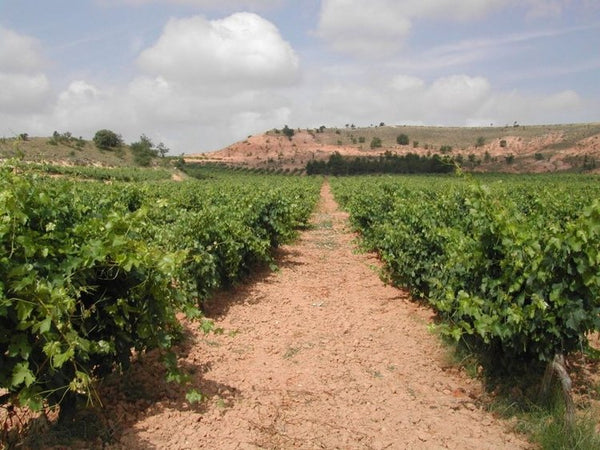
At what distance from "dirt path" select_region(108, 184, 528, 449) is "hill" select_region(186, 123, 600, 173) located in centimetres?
7414

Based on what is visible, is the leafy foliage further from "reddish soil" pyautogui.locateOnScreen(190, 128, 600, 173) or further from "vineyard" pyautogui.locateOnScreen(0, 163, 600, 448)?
"reddish soil" pyautogui.locateOnScreen(190, 128, 600, 173)

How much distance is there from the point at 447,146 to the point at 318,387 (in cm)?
10699

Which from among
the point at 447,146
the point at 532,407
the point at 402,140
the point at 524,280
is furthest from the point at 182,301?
the point at 402,140

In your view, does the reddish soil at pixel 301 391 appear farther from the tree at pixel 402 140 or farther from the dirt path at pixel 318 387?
the tree at pixel 402 140

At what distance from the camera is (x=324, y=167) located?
7588cm

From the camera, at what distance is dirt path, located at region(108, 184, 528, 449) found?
3.88m

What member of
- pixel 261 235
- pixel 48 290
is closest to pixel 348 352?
pixel 48 290

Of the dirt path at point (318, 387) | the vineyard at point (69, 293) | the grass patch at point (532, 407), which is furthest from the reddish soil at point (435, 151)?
the vineyard at point (69, 293)

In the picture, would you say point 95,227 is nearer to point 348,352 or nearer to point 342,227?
point 348,352

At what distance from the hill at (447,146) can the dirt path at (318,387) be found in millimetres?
74138

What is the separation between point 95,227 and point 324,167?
7315 centimetres

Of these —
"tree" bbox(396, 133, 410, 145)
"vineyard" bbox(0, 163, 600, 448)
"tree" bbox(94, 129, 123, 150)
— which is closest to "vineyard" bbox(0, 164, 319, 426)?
"vineyard" bbox(0, 163, 600, 448)

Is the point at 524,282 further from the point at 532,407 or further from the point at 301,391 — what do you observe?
the point at 301,391

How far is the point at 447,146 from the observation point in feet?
346
